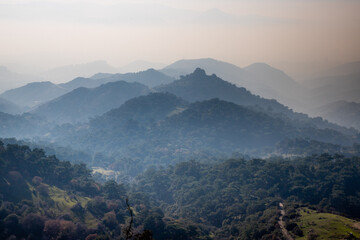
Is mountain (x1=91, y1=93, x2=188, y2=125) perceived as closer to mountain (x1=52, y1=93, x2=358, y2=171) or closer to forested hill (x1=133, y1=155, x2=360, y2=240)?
mountain (x1=52, y1=93, x2=358, y2=171)

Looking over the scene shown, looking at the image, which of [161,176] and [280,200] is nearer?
[280,200]

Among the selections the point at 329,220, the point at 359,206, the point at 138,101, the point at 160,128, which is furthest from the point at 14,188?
the point at 138,101

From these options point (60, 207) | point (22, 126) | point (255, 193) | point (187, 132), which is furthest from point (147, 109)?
point (60, 207)

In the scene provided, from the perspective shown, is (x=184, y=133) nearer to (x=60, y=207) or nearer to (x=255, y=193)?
(x=255, y=193)

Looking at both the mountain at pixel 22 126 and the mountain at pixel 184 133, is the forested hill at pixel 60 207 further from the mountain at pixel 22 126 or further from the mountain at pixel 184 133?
the mountain at pixel 22 126

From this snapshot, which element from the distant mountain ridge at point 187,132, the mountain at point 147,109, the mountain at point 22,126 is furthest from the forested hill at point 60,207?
the mountain at point 22,126

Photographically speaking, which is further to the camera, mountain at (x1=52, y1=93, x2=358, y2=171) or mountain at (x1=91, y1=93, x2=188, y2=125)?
mountain at (x1=91, y1=93, x2=188, y2=125)

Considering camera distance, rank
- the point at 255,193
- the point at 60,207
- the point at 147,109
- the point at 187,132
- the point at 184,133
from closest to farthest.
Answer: the point at 60,207 < the point at 255,193 < the point at 184,133 < the point at 187,132 < the point at 147,109

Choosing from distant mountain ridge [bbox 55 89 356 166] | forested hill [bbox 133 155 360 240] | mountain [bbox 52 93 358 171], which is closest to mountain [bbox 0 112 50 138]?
mountain [bbox 52 93 358 171]

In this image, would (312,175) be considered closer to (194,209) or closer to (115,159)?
(194,209)

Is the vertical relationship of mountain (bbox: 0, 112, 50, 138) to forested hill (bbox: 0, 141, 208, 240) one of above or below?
below

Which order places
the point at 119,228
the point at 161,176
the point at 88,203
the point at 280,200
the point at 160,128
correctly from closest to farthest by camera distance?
the point at 119,228 < the point at 88,203 < the point at 280,200 < the point at 161,176 < the point at 160,128
